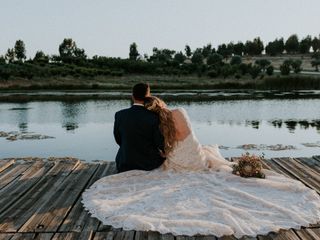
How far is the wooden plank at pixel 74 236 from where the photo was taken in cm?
460

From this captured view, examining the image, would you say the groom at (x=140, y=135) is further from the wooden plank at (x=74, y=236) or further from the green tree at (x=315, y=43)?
the green tree at (x=315, y=43)

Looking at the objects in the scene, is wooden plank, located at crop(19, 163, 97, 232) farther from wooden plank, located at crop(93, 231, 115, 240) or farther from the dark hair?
the dark hair

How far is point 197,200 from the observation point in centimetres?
544

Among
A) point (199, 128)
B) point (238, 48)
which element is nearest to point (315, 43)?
point (238, 48)

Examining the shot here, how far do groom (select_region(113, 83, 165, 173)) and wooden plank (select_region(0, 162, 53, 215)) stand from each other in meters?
1.56

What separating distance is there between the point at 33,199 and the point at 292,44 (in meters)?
113

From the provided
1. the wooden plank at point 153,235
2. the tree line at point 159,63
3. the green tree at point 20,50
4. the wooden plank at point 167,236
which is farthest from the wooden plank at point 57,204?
the green tree at point 20,50

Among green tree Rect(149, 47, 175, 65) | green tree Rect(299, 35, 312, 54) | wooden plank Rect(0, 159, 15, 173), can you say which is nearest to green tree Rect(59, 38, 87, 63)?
green tree Rect(149, 47, 175, 65)

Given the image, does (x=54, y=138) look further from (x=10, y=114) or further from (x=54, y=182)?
(x=54, y=182)

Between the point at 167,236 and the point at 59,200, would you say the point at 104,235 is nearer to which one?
the point at 167,236

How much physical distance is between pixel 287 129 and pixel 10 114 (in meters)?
15.2

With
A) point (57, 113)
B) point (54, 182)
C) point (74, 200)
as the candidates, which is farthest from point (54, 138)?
point (74, 200)

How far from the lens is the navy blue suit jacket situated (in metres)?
6.60

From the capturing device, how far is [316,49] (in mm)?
111938
